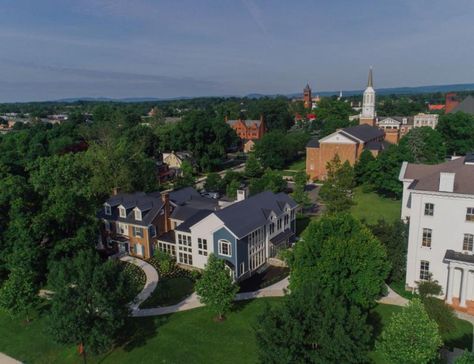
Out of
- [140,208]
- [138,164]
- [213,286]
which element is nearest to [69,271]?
[213,286]

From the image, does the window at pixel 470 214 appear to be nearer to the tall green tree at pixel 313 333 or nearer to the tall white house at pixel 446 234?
the tall white house at pixel 446 234

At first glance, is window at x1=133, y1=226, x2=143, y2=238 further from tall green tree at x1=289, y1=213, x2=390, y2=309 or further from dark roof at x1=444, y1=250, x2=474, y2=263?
dark roof at x1=444, y1=250, x2=474, y2=263

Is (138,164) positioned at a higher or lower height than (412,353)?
higher

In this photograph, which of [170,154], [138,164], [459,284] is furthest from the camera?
[170,154]

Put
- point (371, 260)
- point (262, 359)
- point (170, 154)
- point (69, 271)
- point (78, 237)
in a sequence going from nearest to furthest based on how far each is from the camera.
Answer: point (262, 359) → point (69, 271) → point (371, 260) → point (78, 237) → point (170, 154)

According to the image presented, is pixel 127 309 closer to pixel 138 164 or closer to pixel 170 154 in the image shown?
pixel 138 164

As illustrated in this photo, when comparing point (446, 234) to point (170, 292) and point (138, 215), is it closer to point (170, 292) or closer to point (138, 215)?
point (170, 292)
